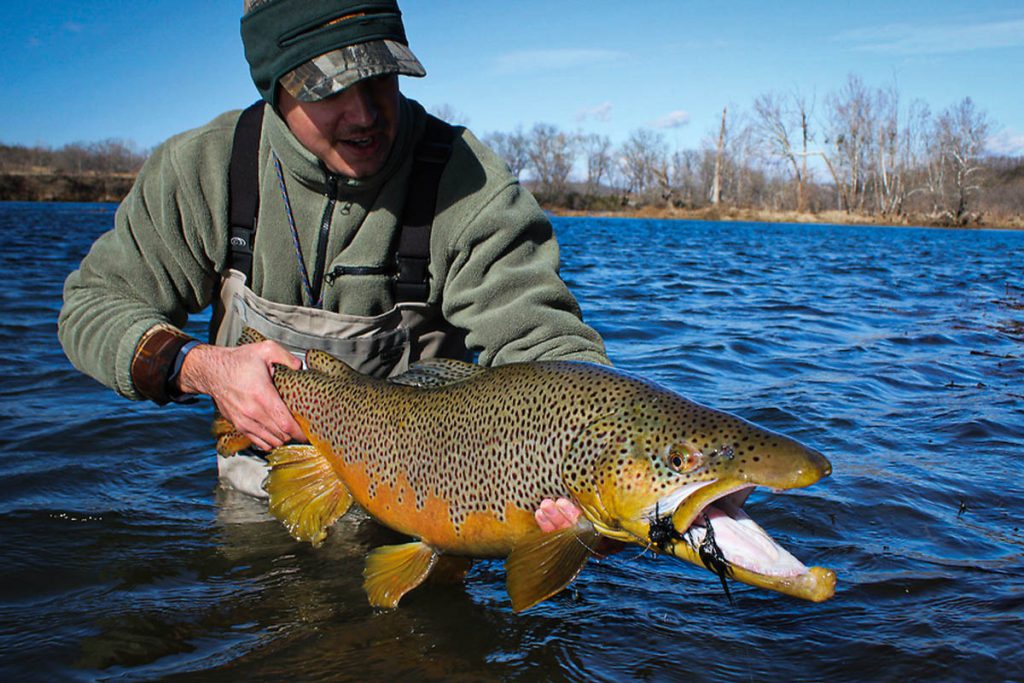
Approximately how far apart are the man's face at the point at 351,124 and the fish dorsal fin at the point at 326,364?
65 cm

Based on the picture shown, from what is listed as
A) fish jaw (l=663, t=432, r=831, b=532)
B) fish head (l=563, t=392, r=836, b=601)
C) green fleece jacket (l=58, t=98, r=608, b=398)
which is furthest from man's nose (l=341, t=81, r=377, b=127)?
fish jaw (l=663, t=432, r=831, b=532)

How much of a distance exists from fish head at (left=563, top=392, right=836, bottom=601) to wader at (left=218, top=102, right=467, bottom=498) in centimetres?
116

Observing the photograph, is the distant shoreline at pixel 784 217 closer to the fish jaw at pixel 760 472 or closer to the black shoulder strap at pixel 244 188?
the black shoulder strap at pixel 244 188

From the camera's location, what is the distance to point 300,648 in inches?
106

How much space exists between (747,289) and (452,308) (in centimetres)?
1259

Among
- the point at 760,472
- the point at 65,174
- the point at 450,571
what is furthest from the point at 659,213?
the point at 760,472

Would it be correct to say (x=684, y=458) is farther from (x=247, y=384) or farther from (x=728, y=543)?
(x=247, y=384)

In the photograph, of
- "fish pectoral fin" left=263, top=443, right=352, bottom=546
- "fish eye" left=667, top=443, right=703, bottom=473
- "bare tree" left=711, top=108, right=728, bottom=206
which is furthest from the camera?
"bare tree" left=711, top=108, right=728, bottom=206

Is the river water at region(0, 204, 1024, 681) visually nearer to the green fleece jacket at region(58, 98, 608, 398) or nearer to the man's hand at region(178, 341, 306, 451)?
the man's hand at region(178, 341, 306, 451)

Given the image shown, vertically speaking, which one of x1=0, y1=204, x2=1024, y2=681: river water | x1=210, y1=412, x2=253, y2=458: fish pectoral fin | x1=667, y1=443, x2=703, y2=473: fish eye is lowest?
x1=0, y1=204, x2=1024, y2=681: river water

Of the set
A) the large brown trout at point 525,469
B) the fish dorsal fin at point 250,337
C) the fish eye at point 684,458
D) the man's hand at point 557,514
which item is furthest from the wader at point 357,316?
the fish eye at point 684,458

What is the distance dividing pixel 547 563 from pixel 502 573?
3.85 ft

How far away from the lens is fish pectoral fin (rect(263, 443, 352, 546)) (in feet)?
9.84

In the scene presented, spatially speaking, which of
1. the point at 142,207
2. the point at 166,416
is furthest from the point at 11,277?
the point at 142,207
